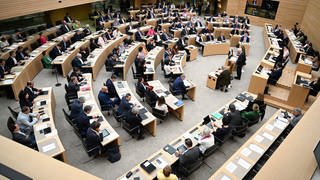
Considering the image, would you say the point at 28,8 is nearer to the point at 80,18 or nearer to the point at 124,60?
the point at 124,60

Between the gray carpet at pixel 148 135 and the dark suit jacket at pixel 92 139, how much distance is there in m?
0.81

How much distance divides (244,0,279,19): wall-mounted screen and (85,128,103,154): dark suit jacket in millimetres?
22298

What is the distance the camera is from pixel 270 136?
282 inches

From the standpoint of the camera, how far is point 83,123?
714 centimetres

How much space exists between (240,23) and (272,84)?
9.87m

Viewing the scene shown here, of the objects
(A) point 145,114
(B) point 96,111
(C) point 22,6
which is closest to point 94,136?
(B) point 96,111

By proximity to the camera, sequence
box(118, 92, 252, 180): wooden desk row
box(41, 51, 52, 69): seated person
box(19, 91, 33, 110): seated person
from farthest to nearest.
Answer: box(41, 51, 52, 69): seated person
box(19, 91, 33, 110): seated person
box(118, 92, 252, 180): wooden desk row

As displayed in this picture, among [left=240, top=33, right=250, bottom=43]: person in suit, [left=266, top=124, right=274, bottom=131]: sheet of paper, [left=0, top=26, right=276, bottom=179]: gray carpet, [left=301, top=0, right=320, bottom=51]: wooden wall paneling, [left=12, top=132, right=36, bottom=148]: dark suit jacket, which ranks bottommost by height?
[left=0, top=26, right=276, bottom=179]: gray carpet

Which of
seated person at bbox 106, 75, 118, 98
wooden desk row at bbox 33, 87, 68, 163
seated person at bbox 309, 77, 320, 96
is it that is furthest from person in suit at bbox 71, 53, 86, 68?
seated person at bbox 309, 77, 320, 96

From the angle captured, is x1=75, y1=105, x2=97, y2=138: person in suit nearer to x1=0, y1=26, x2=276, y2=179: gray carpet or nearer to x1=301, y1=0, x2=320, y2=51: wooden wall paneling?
x1=0, y1=26, x2=276, y2=179: gray carpet

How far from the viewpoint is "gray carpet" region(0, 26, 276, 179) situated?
282 inches

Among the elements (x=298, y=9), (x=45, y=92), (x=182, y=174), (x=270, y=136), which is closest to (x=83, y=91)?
(x=45, y=92)

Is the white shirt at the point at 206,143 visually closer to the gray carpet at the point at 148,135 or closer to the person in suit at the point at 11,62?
the gray carpet at the point at 148,135

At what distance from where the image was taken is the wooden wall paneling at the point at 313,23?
51.0 feet
